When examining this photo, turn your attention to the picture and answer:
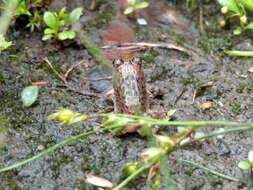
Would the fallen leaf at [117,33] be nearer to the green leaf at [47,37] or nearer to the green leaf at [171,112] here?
the green leaf at [47,37]

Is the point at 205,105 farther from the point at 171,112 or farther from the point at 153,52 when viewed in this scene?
the point at 153,52

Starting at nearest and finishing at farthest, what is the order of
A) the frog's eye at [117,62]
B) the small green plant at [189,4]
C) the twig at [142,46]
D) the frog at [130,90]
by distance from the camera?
the frog at [130,90] → the frog's eye at [117,62] → the twig at [142,46] → the small green plant at [189,4]

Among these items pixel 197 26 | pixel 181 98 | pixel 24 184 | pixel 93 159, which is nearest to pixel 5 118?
pixel 24 184

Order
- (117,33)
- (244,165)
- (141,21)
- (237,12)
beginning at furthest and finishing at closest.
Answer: (141,21)
(117,33)
(237,12)
(244,165)

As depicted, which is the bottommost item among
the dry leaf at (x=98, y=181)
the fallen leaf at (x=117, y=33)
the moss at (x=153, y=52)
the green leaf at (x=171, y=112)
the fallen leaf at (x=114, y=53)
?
the dry leaf at (x=98, y=181)

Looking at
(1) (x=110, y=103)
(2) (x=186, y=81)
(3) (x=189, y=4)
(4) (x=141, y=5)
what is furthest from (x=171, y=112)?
(3) (x=189, y=4)

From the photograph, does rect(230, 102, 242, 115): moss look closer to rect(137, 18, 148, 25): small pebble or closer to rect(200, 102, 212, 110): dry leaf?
rect(200, 102, 212, 110): dry leaf

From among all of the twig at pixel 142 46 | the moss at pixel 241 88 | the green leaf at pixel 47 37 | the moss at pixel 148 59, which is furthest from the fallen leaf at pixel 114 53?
the moss at pixel 241 88
